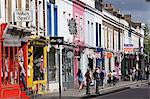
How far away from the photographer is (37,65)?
119 feet

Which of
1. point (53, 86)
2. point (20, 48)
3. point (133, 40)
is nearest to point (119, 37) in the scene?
point (133, 40)

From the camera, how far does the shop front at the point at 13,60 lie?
29328 millimetres

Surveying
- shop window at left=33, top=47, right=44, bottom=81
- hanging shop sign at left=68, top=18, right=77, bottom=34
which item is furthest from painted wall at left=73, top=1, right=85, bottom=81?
shop window at left=33, top=47, right=44, bottom=81

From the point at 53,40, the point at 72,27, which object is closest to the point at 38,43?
the point at 53,40

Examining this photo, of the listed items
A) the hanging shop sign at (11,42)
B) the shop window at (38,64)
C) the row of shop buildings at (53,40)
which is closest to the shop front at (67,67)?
the row of shop buildings at (53,40)

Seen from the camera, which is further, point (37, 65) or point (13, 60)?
point (37, 65)

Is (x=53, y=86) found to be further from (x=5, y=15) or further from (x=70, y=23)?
(x=5, y=15)

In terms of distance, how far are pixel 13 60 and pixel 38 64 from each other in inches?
223

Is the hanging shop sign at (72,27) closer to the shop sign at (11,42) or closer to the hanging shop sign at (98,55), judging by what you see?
the hanging shop sign at (98,55)

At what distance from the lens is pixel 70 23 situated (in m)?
43.4

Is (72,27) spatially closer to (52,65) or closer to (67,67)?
(67,67)

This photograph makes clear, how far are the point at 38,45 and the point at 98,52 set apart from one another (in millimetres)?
17932

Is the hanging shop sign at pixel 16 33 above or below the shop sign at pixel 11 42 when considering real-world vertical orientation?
above

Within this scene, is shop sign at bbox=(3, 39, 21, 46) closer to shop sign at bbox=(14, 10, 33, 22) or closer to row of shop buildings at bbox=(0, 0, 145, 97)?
row of shop buildings at bbox=(0, 0, 145, 97)
